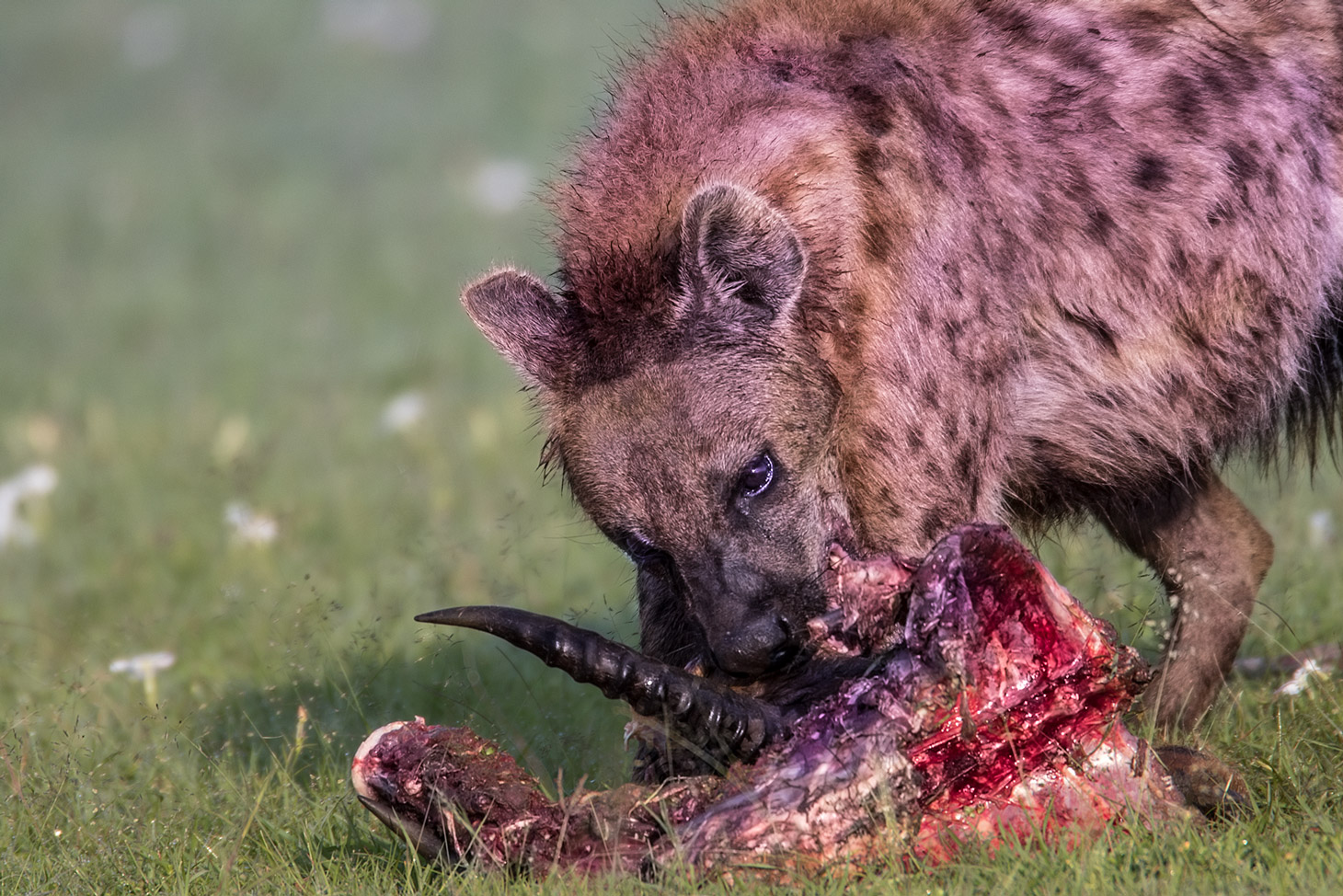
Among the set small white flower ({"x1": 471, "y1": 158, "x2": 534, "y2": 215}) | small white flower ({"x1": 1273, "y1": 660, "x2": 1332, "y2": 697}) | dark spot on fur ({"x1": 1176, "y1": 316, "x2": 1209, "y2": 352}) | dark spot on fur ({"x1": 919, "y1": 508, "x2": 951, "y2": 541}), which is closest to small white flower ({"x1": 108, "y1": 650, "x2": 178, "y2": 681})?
dark spot on fur ({"x1": 919, "y1": 508, "x2": 951, "y2": 541})

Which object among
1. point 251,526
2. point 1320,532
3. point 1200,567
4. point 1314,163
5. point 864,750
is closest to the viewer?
point 864,750

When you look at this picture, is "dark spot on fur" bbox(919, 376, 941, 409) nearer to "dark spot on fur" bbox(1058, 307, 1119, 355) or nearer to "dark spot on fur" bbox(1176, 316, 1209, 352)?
"dark spot on fur" bbox(1058, 307, 1119, 355)

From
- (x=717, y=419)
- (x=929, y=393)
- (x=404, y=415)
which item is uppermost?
(x=717, y=419)

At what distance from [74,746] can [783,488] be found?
1.92 m

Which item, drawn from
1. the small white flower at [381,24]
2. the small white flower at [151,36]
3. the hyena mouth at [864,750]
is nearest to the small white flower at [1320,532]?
the hyena mouth at [864,750]

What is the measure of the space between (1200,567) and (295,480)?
396 centimetres

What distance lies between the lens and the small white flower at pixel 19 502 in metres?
6.40

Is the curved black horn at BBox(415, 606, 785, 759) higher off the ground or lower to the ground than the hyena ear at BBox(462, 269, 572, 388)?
lower

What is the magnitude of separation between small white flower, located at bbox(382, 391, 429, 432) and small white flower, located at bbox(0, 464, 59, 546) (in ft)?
5.05

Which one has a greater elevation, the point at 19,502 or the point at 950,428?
the point at 19,502

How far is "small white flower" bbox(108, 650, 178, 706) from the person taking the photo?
430 cm

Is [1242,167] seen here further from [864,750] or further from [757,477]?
[864,750]

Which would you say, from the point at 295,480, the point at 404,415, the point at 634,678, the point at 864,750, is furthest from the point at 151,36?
the point at 864,750

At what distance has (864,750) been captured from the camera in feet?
8.56
